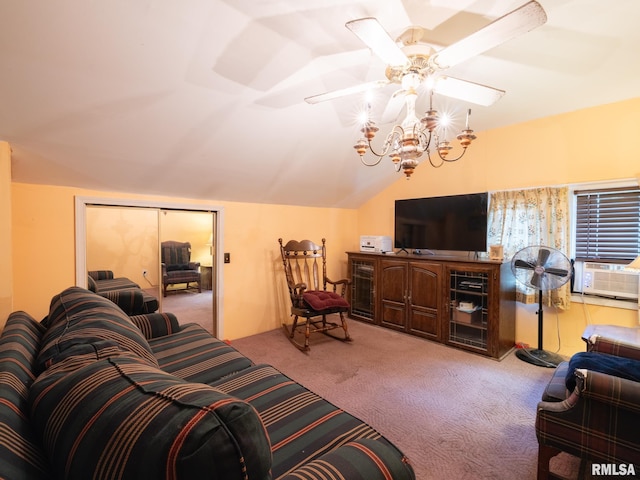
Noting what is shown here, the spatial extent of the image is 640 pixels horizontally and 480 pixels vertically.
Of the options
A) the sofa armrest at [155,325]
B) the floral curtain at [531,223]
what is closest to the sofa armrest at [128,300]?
the sofa armrest at [155,325]

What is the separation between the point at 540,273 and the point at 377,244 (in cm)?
183

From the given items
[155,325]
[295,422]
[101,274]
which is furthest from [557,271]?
[101,274]

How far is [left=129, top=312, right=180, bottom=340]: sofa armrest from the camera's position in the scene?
7.12 ft

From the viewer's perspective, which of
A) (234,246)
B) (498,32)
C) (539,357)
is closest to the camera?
(498,32)

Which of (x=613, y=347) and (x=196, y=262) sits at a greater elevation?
(x=196, y=262)

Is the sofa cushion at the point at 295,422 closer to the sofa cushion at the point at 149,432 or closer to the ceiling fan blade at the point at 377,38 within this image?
the sofa cushion at the point at 149,432

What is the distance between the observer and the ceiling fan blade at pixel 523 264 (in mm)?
2889

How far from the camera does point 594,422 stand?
1.32 metres

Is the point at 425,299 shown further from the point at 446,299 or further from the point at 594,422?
the point at 594,422

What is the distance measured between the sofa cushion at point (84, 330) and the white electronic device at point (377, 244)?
3.10m

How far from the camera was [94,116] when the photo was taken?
1931 mm

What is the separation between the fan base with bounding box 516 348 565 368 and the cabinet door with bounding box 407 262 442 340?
81cm

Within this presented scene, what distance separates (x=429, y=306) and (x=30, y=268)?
3.83m

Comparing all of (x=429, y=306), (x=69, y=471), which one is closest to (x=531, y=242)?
(x=429, y=306)
